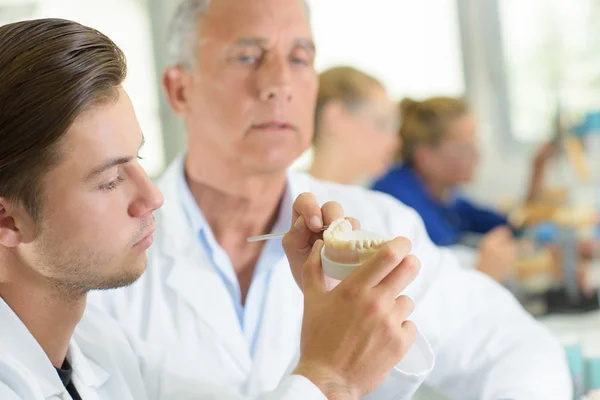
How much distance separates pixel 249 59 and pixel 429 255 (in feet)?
1.51

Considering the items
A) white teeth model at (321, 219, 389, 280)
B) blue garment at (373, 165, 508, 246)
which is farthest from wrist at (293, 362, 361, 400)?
blue garment at (373, 165, 508, 246)

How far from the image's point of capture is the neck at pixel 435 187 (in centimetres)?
298

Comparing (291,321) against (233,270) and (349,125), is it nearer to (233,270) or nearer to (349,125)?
(233,270)

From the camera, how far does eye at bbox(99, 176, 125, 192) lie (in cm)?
85

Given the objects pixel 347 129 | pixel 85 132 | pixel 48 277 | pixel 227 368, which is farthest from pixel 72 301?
pixel 347 129

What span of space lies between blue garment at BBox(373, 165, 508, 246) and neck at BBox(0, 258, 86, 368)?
77.8 inches

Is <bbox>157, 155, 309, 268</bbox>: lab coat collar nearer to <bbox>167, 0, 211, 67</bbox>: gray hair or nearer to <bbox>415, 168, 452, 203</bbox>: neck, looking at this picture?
<bbox>167, 0, 211, 67</bbox>: gray hair

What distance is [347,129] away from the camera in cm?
255

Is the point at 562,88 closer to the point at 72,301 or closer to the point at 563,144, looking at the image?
the point at 563,144

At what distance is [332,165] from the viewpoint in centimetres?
247

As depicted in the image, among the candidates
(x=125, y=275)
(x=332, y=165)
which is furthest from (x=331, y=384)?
(x=332, y=165)

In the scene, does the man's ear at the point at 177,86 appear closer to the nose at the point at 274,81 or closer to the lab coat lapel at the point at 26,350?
the nose at the point at 274,81

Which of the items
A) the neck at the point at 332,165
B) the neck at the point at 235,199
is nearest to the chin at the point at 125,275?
the neck at the point at 235,199

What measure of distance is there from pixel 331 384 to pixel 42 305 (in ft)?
1.17
